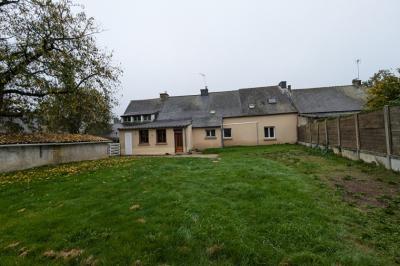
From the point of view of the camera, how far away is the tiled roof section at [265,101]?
1287 inches

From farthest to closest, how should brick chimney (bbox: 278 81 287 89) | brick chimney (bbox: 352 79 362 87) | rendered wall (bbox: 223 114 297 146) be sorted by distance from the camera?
brick chimney (bbox: 278 81 287 89) → brick chimney (bbox: 352 79 362 87) → rendered wall (bbox: 223 114 297 146)

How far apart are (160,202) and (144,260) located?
8.25ft

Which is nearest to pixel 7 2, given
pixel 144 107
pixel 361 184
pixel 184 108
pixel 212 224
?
pixel 212 224

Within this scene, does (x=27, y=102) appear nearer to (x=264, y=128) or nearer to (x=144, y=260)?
(x=144, y=260)

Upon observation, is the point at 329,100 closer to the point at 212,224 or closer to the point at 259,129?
the point at 259,129

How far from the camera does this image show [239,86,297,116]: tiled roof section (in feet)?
107

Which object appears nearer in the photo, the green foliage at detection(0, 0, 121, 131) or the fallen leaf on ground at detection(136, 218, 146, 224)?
the fallen leaf on ground at detection(136, 218, 146, 224)

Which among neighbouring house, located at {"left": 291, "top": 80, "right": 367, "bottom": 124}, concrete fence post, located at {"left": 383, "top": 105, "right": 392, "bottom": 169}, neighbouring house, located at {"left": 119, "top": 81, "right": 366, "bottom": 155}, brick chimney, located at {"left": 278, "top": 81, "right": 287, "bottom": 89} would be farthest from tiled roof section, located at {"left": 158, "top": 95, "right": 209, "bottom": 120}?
concrete fence post, located at {"left": 383, "top": 105, "right": 392, "bottom": 169}

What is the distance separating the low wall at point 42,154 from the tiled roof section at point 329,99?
23360mm

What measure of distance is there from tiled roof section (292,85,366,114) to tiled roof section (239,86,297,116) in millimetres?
1422

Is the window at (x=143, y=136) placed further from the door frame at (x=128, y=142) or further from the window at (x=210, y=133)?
the window at (x=210, y=133)

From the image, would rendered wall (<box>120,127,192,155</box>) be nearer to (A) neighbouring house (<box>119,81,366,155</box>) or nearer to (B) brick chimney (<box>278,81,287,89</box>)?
(A) neighbouring house (<box>119,81,366,155</box>)

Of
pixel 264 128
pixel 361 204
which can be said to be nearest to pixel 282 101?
pixel 264 128

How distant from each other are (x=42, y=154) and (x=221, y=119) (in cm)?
1993
